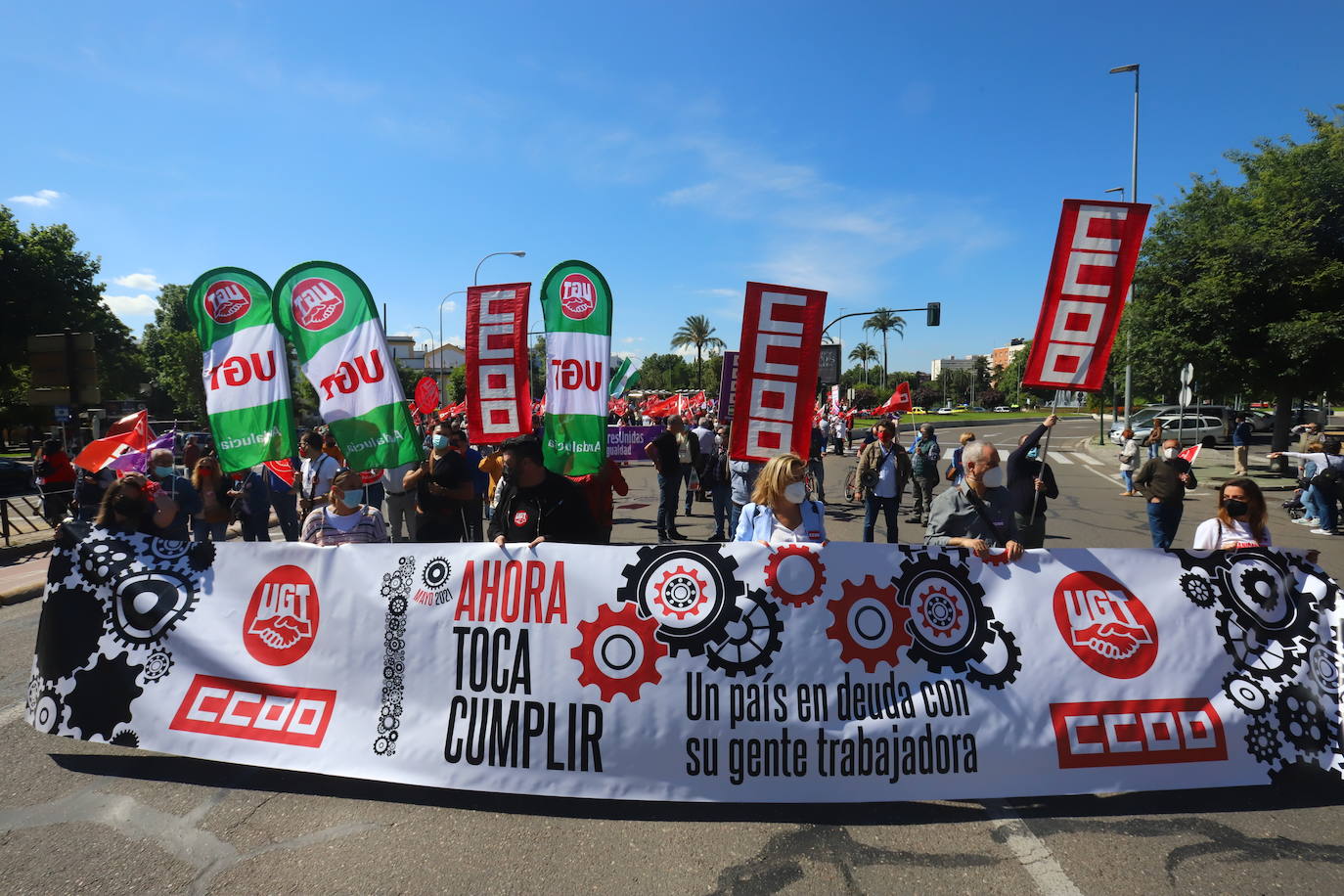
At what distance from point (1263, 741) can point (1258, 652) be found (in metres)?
0.43

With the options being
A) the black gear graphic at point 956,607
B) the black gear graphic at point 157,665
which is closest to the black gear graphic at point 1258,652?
the black gear graphic at point 956,607

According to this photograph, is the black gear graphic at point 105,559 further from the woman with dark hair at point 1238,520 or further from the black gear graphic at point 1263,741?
the woman with dark hair at point 1238,520

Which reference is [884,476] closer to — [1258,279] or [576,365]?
[576,365]

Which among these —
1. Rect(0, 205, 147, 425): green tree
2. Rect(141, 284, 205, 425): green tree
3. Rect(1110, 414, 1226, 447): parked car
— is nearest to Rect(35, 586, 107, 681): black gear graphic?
Rect(0, 205, 147, 425): green tree

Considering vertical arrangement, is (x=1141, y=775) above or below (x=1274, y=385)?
below

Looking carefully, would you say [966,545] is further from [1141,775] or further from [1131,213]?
[1131,213]

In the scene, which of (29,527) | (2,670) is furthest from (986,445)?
(29,527)

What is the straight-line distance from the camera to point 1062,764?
327cm

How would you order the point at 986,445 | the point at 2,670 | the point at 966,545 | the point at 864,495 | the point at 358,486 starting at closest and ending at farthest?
the point at 966,545 → the point at 986,445 → the point at 358,486 → the point at 2,670 → the point at 864,495

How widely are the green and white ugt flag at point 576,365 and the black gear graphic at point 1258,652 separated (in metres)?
4.32

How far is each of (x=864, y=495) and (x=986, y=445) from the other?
415 centimetres

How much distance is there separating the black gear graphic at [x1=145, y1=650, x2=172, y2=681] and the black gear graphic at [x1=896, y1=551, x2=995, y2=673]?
3.91 metres

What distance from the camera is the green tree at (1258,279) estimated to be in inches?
656

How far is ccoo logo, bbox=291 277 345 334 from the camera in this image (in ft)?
17.7
